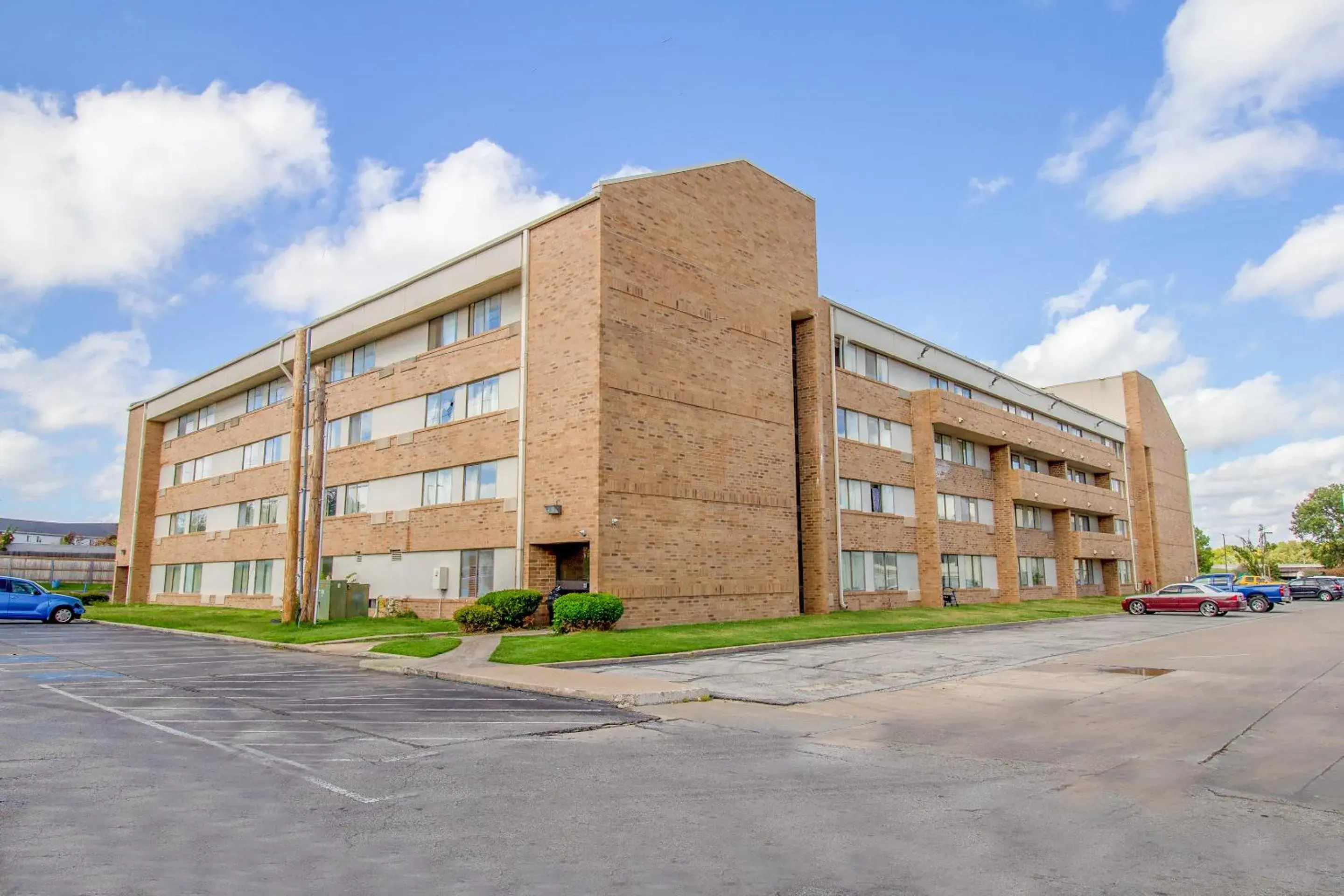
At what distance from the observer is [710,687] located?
13531 millimetres

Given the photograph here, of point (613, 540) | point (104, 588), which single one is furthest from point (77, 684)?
point (104, 588)

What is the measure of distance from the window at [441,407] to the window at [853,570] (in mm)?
14985

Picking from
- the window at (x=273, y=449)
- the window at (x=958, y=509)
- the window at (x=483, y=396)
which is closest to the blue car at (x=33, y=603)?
the window at (x=273, y=449)

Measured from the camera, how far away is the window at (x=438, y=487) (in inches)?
1134

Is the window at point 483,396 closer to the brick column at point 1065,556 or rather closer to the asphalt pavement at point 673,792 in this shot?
the asphalt pavement at point 673,792

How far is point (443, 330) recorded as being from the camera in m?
30.9

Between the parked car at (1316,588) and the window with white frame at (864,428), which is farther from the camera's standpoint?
the parked car at (1316,588)

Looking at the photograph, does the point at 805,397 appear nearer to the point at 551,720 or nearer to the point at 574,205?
the point at 574,205

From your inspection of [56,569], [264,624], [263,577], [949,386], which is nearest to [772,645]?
[264,624]

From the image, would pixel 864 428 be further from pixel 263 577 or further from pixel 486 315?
pixel 263 577

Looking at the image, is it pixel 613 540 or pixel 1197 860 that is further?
pixel 613 540

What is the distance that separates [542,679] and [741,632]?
8979 millimetres

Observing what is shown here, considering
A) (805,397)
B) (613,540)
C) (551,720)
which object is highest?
(805,397)

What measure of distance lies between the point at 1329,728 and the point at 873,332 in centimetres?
2758
